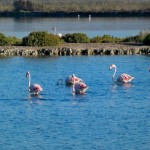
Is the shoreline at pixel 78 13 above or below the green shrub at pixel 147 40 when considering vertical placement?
below

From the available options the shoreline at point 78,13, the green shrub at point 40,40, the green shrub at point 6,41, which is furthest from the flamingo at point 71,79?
the shoreline at point 78,13

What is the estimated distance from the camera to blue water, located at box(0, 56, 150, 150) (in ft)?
83.5

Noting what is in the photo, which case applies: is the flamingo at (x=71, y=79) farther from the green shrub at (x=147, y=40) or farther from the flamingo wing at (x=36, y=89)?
the green shrub at (x=147, y=40)

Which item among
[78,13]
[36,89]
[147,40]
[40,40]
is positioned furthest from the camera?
[78,13]

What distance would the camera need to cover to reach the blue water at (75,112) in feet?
83.5

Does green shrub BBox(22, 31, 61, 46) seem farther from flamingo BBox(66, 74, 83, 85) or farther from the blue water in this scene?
flamingo BBox(66, 74, 83, 85)

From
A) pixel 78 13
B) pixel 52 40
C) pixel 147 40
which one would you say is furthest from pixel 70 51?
pixel 78 13

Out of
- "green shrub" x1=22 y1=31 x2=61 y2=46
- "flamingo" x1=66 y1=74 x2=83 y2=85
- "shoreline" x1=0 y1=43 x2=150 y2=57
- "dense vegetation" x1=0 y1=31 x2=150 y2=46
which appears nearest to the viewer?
"flamingo" x1=66 y1=74 x2=83 y2=85

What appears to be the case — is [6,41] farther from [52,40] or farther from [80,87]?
[80,87]

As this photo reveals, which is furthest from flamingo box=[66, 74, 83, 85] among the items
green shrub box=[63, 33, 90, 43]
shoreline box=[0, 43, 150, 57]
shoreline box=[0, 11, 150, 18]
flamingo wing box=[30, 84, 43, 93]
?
shoreline box=[0, 11, 150, 18]

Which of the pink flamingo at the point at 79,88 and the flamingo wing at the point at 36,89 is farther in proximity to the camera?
the pink flamingo at the point at 79,88

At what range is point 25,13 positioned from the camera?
121m

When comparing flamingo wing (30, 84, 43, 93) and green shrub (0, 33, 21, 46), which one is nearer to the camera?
flamingo wing (30, 84, 43, 93)

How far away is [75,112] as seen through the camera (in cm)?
3000
